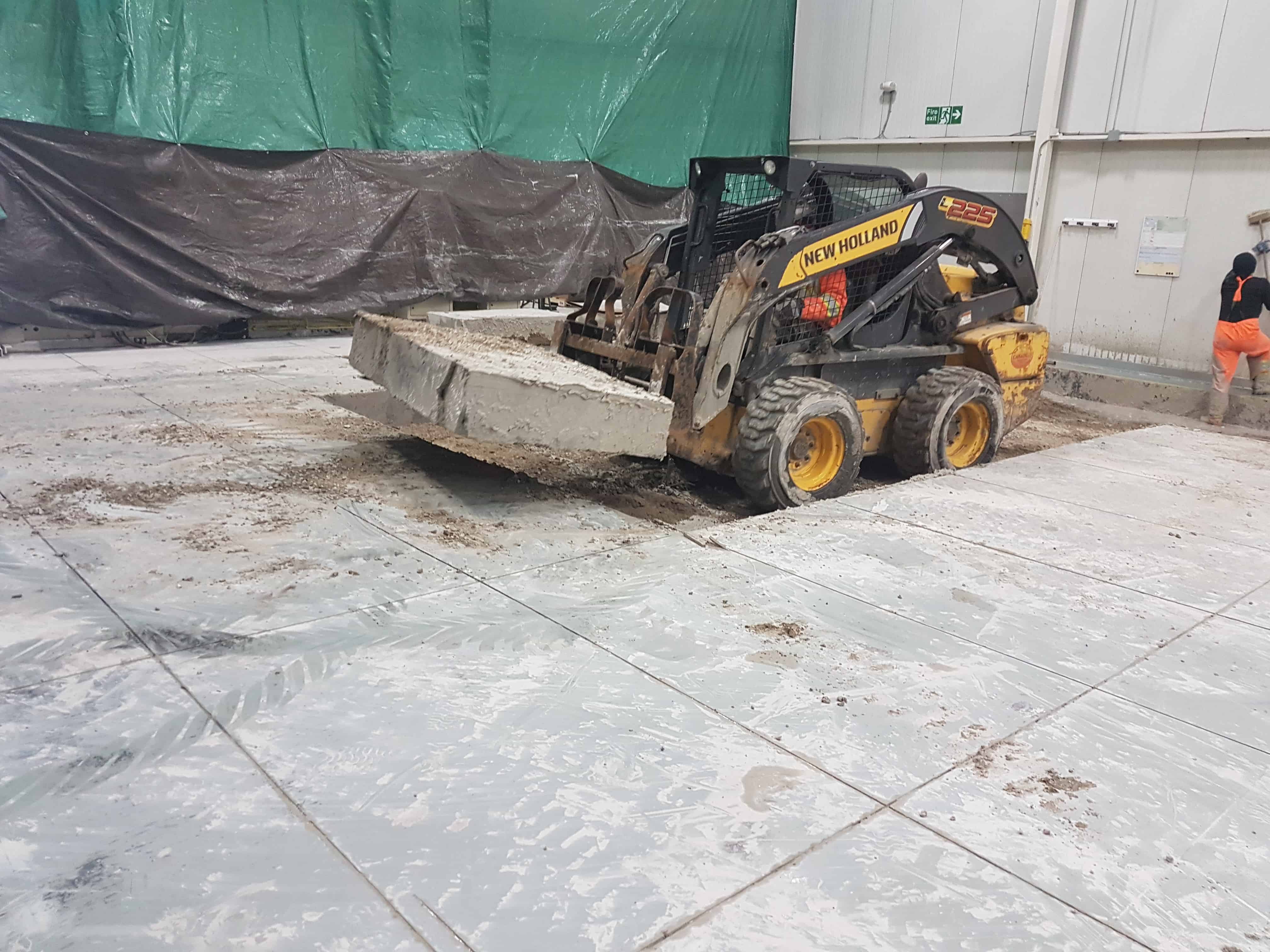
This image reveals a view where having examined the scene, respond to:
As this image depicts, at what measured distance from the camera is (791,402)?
5.46 m

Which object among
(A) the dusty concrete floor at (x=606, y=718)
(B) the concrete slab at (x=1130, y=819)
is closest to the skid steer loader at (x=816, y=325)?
(A) the dusty concrete floor at (x=606, y=718)

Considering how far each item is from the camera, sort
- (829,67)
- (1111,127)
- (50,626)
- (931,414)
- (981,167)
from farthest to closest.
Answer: (829,67) → (981,167) → (1111,127) → (931,414) → (50,626)

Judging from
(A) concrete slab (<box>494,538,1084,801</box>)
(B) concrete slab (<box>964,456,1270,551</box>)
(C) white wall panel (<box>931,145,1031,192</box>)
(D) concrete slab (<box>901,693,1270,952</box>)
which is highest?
(C) white wall panel (<box>931,145,1031,192</box>)

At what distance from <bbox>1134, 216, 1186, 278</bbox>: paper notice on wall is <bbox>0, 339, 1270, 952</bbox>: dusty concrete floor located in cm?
542

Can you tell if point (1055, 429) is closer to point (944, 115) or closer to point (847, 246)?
point (847, 246)

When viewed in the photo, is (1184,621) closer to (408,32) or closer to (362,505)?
(362,505)

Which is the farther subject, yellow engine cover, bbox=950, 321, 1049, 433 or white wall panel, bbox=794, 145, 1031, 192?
white wall panel, bbox=794, 145, 1031, 192

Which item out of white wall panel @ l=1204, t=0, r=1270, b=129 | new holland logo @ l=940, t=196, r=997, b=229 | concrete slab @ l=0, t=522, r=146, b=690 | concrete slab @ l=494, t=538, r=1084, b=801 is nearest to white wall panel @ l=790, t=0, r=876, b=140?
white wall panel @ l=1204, t=0, r=1270, b=129

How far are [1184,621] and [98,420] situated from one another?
21.8ft

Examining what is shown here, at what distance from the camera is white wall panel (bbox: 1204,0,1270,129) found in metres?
9.03

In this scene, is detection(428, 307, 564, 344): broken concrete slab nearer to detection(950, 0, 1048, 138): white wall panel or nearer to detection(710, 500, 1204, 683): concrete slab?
detection(710, 500, 1204, 683): concrete slab

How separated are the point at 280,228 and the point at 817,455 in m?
7.29

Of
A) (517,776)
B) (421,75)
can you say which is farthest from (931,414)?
(421,75)

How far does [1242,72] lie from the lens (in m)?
9.20
